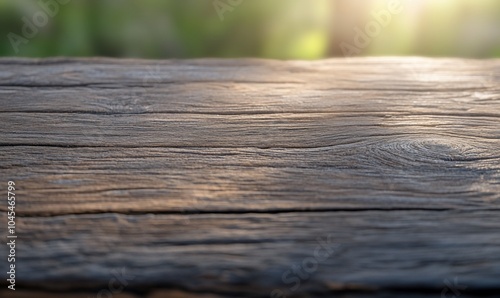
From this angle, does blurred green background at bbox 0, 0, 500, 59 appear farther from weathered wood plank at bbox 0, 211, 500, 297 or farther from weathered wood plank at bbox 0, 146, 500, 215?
weathered wood plank at bbox 0, 211, 500, 297

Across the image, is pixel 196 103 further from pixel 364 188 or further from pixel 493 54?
pixel 493 54

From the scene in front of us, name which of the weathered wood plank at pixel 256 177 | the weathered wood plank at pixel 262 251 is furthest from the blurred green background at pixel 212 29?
the weathered wood plank at pixel 262 251

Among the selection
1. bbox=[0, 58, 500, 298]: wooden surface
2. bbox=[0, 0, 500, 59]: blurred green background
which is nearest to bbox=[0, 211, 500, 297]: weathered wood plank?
bbox=[0, 58, 500, 298]: wooden surface

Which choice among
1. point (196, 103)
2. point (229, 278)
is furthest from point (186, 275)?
point (196, 103)

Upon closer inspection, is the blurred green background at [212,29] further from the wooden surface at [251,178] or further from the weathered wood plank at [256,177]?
the weathered wood plank at [256,177]

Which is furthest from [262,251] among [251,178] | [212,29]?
[212,29]

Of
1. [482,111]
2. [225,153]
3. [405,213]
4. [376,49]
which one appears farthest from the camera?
[376,49]

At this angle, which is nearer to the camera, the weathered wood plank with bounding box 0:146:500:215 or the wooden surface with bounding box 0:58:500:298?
the wooden surface with bounding box 0:58:500:298
